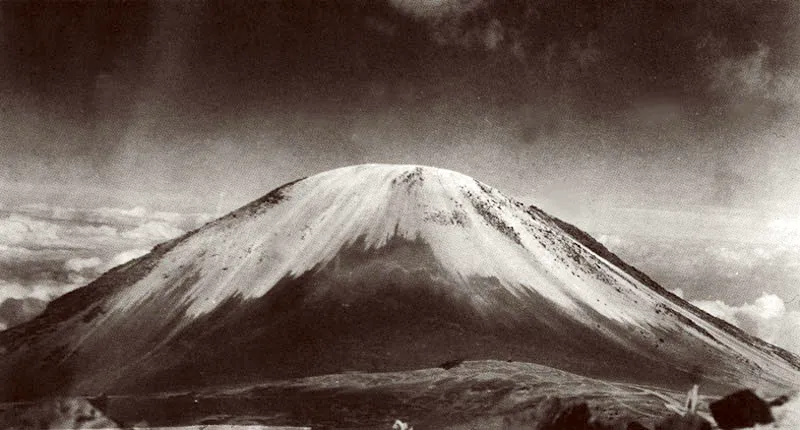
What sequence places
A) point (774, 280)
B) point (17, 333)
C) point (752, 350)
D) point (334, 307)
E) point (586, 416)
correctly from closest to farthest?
1. point (586, 416)
2. point (774, 280)
3. point (334, 307)
4. point (752, 350)
5. point (17, 333)

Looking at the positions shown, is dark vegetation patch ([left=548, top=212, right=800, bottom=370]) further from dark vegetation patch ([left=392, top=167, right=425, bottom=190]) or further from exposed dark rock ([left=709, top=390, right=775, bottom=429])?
exposed dark rock ([left=709, top=390, right=775, bottom=429])

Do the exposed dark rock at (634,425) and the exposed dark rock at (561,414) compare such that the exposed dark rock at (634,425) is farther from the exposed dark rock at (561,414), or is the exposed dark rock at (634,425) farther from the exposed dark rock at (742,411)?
the exposed dark rock at (742,411)

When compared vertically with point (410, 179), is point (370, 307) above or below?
below

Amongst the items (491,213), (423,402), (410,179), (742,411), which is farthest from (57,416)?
(410,179)

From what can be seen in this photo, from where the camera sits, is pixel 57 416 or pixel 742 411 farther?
pixel 57 416

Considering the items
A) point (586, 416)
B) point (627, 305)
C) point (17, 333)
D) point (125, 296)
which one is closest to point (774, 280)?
point (586, 416)

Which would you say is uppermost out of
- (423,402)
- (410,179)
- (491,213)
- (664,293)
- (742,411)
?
(410,179)

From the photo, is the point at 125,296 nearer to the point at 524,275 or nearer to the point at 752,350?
the point at 524,275

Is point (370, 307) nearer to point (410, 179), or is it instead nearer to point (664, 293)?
point (410, 179)

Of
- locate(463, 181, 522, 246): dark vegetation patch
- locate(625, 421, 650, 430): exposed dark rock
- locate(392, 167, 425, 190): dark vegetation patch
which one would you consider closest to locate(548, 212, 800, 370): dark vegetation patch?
locate(463, 181, 522, 246): dark vegetation patch
